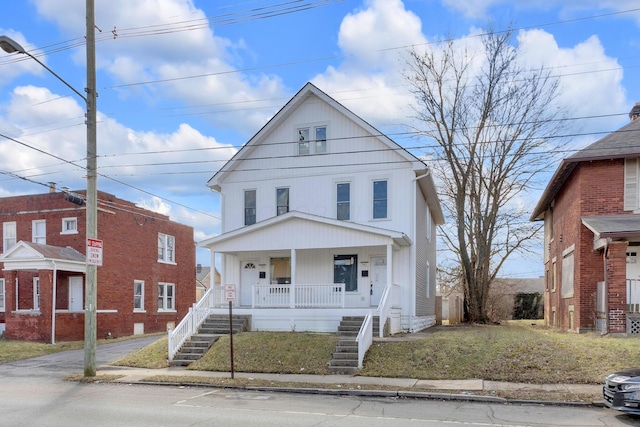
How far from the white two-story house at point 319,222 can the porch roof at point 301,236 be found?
0.12 ft

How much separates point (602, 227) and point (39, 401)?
1599 centimetres

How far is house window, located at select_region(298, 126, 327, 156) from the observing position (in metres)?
21.7

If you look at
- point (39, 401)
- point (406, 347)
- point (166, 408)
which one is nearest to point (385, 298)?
point (406, 347)

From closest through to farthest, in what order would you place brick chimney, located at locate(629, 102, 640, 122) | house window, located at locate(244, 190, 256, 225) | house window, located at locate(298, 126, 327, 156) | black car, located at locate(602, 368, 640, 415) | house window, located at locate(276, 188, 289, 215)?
1. black car, located at locate(602, 368, 640, 415)
2. house window, located at locate(298, 126, 327, 156)
3. house window, located at locate(276, 188, 289, 215)
4. house window, located at locate(244, 190, 256, 225)
5. brick chimney, located at locate(629, 102, 640, 122)

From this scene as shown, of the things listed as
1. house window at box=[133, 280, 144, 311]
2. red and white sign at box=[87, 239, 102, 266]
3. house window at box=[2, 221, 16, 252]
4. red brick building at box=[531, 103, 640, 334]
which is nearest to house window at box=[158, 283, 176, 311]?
house window at box=[133, 280, 144, 311]

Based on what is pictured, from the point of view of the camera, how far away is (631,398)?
8.78m

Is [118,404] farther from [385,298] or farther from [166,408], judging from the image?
[385,298]

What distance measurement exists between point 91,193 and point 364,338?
8.40 meters

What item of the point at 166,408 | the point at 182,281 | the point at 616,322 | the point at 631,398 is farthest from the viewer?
the point at 182,281

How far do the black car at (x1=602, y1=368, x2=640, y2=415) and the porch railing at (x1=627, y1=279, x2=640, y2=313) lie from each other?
8395 mm

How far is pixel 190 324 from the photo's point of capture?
1792cm

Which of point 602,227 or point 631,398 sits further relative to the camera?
point 602,227

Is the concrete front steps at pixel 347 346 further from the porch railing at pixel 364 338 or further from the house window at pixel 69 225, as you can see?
the house window at pixel 69 225

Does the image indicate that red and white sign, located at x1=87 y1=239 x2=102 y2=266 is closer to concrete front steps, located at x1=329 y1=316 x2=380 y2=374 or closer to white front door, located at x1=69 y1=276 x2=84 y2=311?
concrete front steps, located at x1=329 y1=316 x2=380 y2=374
